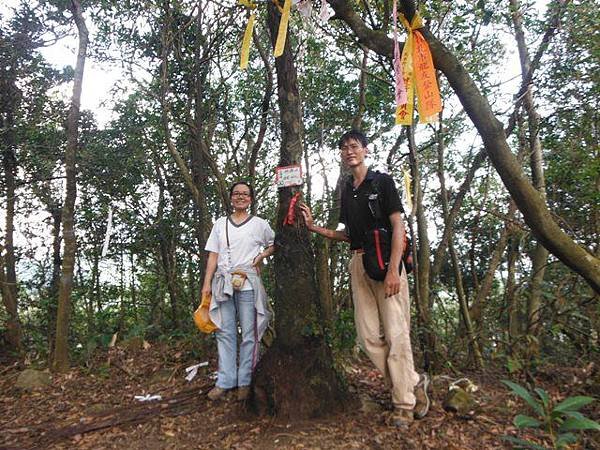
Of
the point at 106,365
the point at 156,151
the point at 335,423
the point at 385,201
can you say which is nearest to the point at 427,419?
the point at 335,423

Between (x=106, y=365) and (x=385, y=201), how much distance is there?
4.39m

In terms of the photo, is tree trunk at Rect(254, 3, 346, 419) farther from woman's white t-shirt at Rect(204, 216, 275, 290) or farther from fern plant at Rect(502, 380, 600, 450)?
fern plant at Rect(502, 380, 600, 450)

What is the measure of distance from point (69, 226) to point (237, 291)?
9.12 ft

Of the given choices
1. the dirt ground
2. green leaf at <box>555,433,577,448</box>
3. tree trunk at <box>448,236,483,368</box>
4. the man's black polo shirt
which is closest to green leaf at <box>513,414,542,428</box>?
green leaf at <box>555,433,577,448</box>

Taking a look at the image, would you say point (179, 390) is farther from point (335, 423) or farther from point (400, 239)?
point (400, 239)

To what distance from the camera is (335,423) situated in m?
3.16

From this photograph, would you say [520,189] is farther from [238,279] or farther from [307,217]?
[238,279]

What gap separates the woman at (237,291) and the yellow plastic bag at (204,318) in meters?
0.04

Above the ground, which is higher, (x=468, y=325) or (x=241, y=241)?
(x=241, y=241)

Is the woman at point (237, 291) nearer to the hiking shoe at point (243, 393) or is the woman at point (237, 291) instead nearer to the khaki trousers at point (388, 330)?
the hiking shoe at point (243, 393)

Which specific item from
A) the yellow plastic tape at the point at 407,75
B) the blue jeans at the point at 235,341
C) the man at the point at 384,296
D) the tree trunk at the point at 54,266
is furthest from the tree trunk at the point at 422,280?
the tree trunk at the point at 54,266

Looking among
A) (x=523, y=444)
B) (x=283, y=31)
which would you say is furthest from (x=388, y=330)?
(x=283, y=31)

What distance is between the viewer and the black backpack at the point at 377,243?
311cm

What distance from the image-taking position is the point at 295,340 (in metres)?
3.38
